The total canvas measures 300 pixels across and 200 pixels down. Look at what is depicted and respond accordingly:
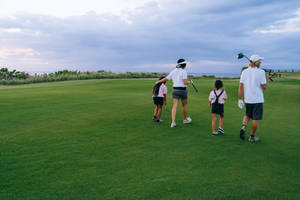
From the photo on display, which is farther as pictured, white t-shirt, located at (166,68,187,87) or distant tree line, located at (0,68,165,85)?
distant tree line, located at (0,68,165,85)

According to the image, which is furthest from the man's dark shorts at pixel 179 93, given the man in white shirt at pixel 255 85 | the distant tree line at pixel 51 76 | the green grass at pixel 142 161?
the distant tree line at pixel 51 76

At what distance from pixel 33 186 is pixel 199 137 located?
16.2 ft

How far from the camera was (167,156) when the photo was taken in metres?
6.27

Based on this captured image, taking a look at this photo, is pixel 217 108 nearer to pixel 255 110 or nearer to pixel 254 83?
pixel 255 110

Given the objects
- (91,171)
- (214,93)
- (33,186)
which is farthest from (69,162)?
(214,93)

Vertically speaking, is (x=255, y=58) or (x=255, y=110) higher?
(x=255, y=58)

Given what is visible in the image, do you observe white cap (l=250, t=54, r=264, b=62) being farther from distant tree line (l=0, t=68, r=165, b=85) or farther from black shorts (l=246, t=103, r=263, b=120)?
distant tree line (l=0, t=68, r=165, b=85)

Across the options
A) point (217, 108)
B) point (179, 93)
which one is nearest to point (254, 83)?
point (217, 108)

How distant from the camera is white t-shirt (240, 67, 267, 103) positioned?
7.29m

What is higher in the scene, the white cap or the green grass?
the white cap

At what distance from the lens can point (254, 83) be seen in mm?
7324

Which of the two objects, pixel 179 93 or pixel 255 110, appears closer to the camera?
pixel 255 110

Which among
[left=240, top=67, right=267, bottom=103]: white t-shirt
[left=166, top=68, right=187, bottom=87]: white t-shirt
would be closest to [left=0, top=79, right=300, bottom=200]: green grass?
[left=240, top=67, right=267, bottom=103]: white t-shirt

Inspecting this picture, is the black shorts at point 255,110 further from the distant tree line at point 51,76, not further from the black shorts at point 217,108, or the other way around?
the distant tree line at point 51,76
